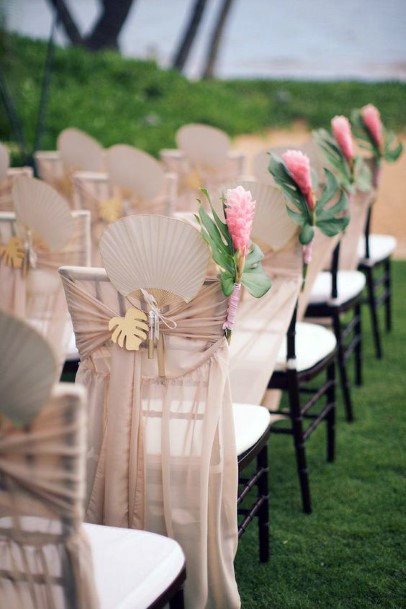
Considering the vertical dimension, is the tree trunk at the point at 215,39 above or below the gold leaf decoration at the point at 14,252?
above

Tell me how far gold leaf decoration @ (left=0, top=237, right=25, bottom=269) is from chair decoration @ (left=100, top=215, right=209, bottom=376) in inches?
31.4

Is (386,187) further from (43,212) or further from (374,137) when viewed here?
(43,212)

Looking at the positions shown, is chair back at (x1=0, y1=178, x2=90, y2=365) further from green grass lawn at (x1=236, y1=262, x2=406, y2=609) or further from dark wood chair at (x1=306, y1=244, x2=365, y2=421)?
dark wood chair at (x1=306, y1=244, x2=365, y2=421)

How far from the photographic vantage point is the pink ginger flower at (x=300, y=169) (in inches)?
87.7

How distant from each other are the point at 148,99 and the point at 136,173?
8616 millimetres

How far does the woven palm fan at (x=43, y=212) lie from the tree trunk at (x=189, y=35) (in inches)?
494

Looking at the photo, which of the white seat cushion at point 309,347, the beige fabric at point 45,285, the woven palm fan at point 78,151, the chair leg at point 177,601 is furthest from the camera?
the woven palm fan at point 78,151

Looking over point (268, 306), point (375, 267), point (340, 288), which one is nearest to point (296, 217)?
point (268, 306)

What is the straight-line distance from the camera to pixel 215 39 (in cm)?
1480

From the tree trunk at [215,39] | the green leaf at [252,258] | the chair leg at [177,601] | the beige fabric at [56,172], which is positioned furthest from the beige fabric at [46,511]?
the tree trunk at [215,39]

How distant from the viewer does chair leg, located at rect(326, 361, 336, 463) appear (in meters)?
2.84

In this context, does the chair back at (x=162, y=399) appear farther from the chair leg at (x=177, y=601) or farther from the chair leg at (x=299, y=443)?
the chair leg at (x=299, y=443)

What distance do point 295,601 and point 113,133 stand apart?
8.24 m

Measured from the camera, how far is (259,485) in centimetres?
221
